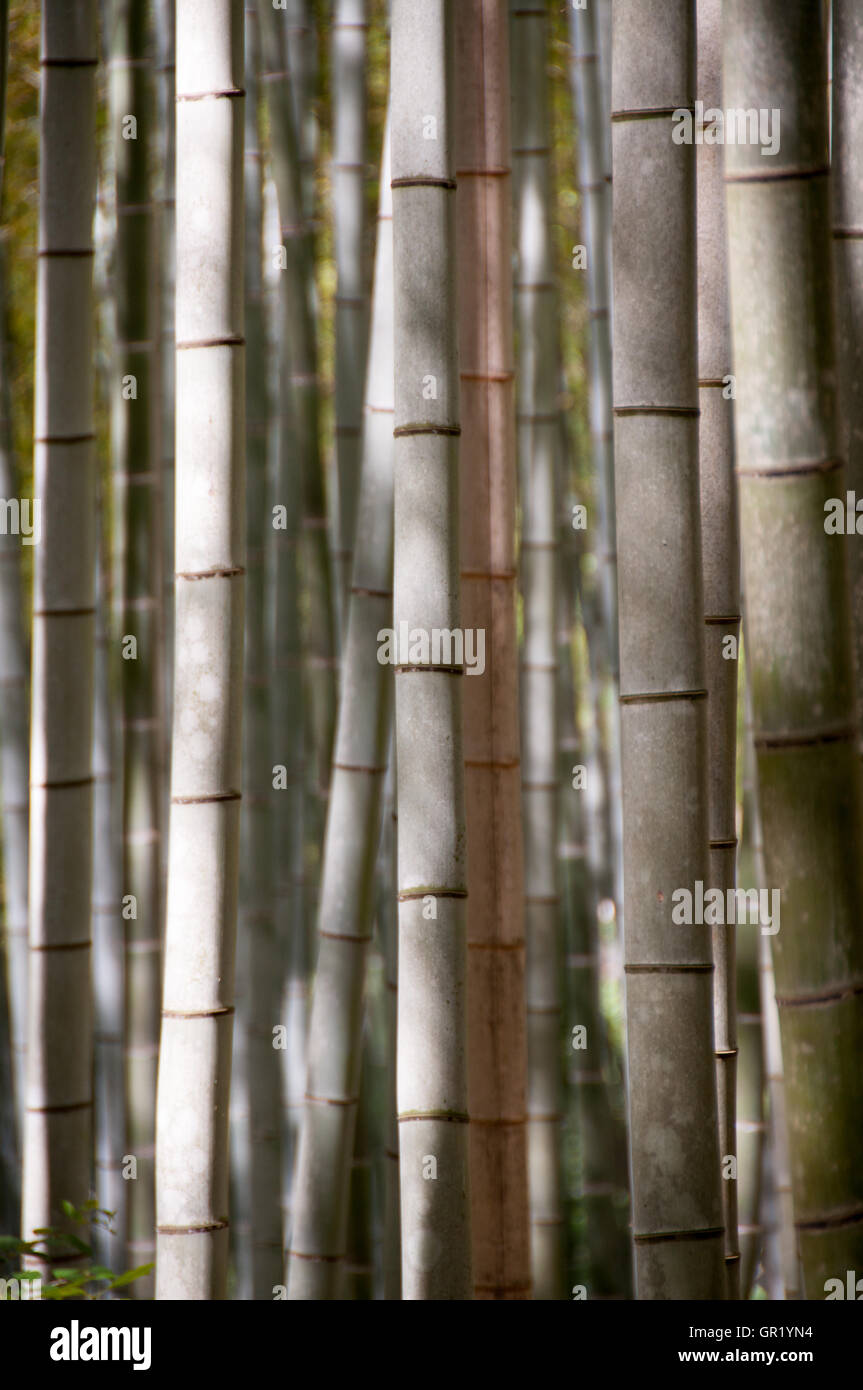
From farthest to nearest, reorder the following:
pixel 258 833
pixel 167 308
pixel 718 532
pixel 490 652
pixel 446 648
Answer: pixel 167 308
pixel 258 833
pixel 490 652
pixel 718 532
pixel 446 648

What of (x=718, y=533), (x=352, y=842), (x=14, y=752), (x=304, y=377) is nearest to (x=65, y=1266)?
(x=352, y=842)

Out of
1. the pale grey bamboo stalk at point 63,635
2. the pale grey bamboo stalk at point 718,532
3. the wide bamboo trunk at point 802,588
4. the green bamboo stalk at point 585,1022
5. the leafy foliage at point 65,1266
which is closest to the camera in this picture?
the wide bamboo trunk at point 802,588

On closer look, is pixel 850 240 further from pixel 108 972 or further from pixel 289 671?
pixel 108 972

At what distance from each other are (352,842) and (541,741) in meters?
1.06

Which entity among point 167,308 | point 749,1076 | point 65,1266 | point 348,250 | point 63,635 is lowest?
point 65,1266

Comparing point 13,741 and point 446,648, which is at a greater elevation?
point 13,741

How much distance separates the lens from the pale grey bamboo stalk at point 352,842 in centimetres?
168

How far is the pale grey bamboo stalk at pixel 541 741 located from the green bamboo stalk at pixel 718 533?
815 mm

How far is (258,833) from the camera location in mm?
2725

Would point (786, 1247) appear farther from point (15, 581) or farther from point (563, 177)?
point (563, 177)

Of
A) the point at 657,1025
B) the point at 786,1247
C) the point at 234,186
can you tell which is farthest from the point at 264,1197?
the point at 234,186

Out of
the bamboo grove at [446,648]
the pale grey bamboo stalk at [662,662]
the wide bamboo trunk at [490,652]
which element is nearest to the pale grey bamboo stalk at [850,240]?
the bamboo grove at [446,648]

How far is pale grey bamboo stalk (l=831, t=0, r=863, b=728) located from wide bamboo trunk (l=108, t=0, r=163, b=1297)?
1.25m

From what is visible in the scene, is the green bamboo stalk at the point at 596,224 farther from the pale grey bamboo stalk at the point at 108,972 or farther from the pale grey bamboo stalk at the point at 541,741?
the pale grey bamboo stalk at the point at 108,972
